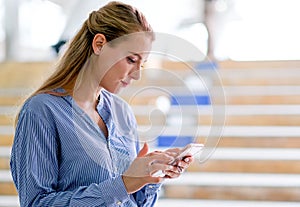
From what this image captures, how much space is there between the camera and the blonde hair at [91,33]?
3.66 feet

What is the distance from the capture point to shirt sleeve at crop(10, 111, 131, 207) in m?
1.07

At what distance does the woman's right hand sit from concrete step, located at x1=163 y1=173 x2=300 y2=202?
4.31 ft

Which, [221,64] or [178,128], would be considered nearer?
[178,128]

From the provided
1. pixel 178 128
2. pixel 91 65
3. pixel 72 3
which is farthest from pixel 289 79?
pixel 91 65

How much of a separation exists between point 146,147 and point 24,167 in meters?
0.27

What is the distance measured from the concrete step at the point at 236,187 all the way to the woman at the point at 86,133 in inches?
49.4

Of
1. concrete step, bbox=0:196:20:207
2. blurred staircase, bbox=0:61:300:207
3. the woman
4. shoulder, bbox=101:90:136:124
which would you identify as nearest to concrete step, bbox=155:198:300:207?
blurred staircase, bbox=0:61:300:207

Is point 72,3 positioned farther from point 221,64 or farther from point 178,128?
point 178,128

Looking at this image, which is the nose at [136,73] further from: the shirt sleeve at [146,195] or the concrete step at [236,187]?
the concrete step at [236,187]

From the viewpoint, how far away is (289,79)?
8.02 ft

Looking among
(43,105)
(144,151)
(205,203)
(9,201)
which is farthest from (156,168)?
(9,201)

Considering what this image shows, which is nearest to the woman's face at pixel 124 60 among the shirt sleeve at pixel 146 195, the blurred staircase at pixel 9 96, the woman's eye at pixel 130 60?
the woman's eye at pixel 130 60

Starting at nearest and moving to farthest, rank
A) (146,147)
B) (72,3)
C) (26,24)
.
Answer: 1. (146,147)
2. (72,3)
3. (26,24)

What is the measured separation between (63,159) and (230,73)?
1432 mm
